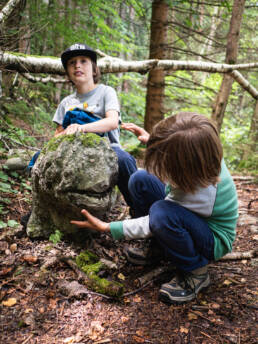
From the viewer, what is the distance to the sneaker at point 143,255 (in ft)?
7.73

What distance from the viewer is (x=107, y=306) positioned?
1789 mm

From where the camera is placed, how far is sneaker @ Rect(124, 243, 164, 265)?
236 cm

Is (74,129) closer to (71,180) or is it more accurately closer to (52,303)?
(71,180)

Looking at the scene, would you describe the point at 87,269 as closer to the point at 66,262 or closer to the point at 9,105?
the point at 66,262

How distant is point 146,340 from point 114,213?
1922 millimetres

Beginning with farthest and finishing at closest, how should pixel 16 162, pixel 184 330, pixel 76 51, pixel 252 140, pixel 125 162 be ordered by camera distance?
1. pixel 252 140
2. pixel 16 162
3. pixel 76 51
4. pixel 125 162
5. pixel 184 330

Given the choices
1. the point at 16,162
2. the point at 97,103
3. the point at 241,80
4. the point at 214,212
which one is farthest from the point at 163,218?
the point at 241,80

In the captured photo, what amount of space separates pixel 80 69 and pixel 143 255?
86.9 inches

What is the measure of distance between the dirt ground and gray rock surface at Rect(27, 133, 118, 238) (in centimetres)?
23

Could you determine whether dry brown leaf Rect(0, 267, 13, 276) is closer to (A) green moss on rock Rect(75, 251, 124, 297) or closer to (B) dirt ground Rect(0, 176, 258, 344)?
(B) dirt ground Rect(0, 176, 258, 344)

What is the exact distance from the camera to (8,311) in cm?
160

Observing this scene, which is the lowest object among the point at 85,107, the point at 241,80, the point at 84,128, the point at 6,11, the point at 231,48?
the point at 84,128

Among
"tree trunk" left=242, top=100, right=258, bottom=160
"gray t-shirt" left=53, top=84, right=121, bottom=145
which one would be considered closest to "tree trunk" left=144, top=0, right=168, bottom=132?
"tree trunk" left=242, top=100, right=258, bottom=160

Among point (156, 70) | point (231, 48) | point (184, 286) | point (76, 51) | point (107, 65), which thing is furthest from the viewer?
point (231, 48)
